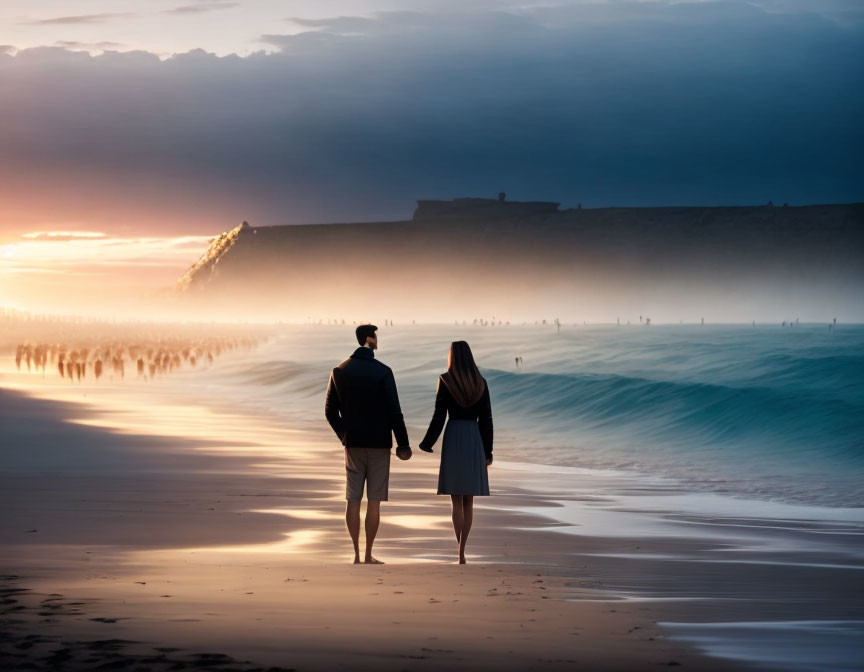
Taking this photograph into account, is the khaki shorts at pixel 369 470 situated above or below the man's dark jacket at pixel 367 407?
below

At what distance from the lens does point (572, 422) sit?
A: 42562 mm

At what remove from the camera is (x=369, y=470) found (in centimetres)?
1266

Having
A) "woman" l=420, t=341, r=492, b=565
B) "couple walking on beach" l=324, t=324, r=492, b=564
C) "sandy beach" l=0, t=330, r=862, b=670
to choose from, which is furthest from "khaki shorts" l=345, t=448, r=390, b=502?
"sandy beach" l=0, t=330, r=862, b=670

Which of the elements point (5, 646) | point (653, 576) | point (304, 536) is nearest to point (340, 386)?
point (304, 536)

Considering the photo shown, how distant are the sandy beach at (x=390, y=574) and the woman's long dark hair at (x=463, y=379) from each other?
1511 mm

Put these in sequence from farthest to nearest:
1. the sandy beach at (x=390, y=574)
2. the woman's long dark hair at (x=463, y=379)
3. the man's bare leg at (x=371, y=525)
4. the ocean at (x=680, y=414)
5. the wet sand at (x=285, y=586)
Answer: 1. the ocean at (x=680, y=414)
2. the woman's long dark hair at (x=463, y=379)
3. the man's bare leg at (x=371, y=525)
4. the sandy beach at (x=390, y=574)
5. the wet sand at (x=285, y=586)

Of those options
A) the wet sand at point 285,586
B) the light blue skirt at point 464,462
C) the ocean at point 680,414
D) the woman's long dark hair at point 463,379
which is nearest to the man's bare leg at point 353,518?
the wet sand at point 285,586

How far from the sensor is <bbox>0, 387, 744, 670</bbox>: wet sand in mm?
7953

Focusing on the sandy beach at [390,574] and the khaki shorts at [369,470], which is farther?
the khaki shorts at [369,470]

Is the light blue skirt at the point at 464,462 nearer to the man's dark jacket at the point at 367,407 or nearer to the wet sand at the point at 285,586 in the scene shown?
the man's dark jacket at the point at 367,407

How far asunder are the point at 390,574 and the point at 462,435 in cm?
208

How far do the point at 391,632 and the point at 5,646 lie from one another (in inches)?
90.3

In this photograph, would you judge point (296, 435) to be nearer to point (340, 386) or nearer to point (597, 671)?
point (340, 386)

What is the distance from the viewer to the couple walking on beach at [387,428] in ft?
41.3
